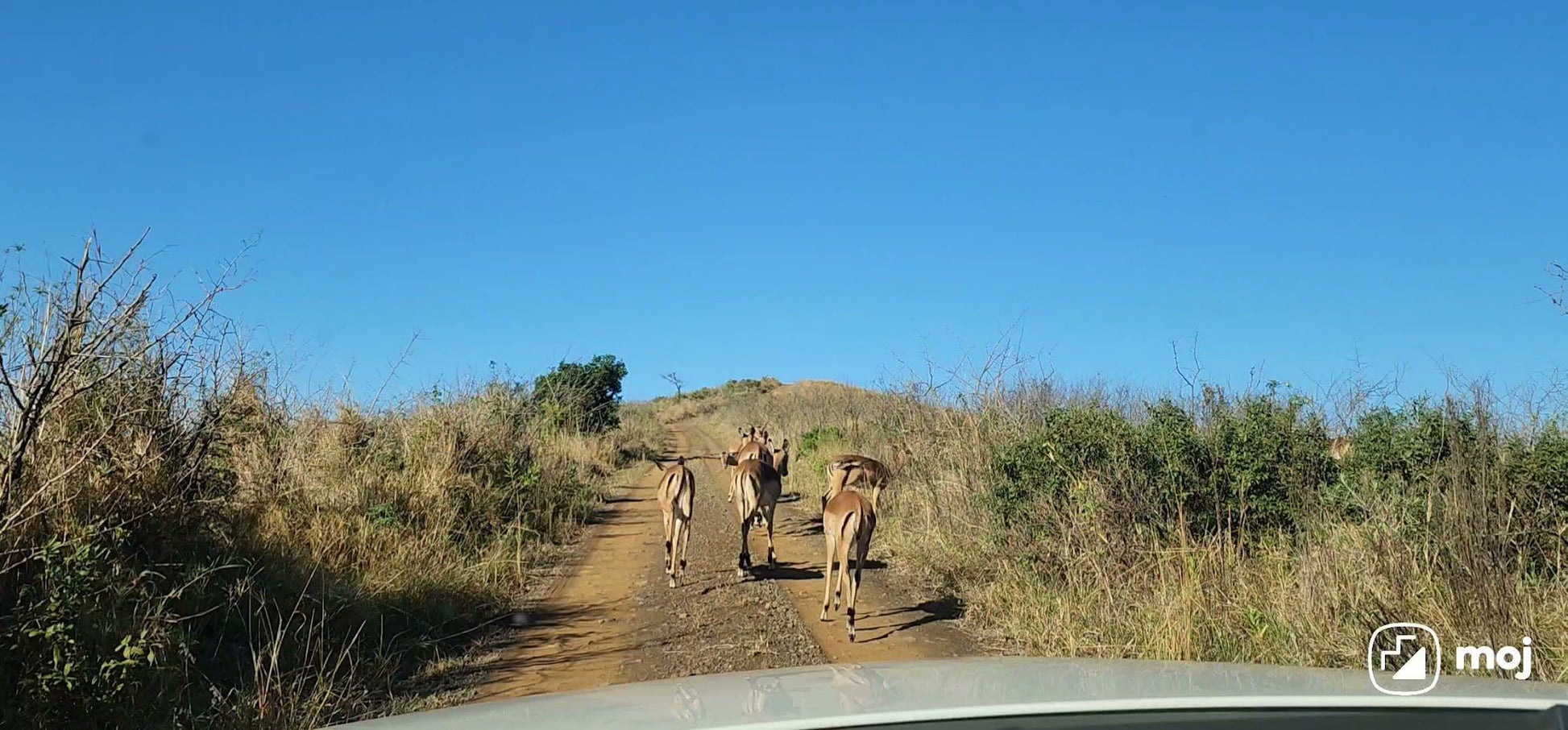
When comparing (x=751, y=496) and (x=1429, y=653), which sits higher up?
(x=751, y=496)

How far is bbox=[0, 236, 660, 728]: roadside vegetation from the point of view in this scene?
6414mm

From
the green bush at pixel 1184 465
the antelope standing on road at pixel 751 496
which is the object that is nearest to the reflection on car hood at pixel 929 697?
the green bush at pixel 1184 465

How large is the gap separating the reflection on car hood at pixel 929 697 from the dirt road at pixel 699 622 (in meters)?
5.35

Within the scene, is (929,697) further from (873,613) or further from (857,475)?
(857,475)

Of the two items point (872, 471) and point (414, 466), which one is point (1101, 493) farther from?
point (414, 466)

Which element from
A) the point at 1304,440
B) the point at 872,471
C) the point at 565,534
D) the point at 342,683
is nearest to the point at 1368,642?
the point at 1304,440

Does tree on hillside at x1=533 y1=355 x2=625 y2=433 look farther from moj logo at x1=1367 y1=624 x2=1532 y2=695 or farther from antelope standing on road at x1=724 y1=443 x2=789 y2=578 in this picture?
moj logo at x1=1367 y1=624 x2=1532 y2=695

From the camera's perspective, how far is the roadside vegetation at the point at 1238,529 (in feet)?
22.1

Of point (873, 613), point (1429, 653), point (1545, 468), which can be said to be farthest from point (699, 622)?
Result: point (1545, 468)

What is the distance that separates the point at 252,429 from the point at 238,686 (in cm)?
559

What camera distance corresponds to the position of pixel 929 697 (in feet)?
8.18

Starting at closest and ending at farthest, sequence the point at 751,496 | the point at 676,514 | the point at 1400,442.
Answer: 1. the point at 1400,442
2. the point at 676,514
3. the point at 751,496

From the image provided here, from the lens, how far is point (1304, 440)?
11156mm

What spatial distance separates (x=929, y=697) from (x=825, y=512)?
343 inches
